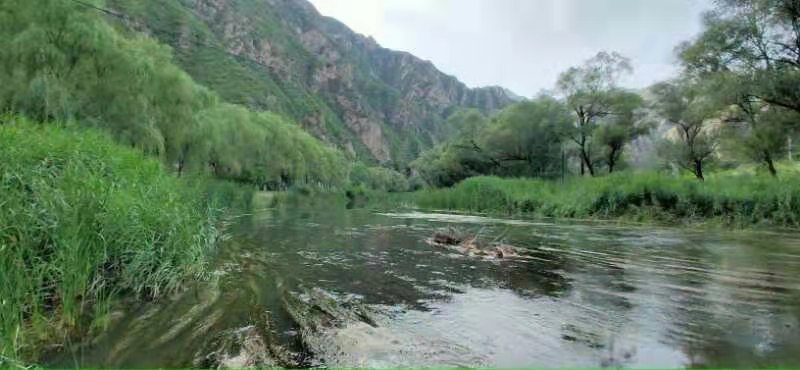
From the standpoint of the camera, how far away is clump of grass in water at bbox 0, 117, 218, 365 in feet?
16.6

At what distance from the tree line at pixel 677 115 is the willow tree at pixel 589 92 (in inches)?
3.8

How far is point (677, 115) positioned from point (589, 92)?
7851 millimetres

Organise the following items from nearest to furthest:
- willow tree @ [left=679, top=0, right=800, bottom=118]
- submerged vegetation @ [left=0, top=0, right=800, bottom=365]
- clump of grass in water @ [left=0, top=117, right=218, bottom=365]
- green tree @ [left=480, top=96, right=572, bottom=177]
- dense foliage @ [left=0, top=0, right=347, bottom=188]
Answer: clump of grass in water @ [left=0, top=117, right=218, bottom=365] < submerged vegetation @ [left=0, top=0, right=800, bottom=365] < dense foliage @ [left=0, top=0, right=347, bottom=188] < willow tree @ [left=679, top=0, right=800, bottom=118] < green tree @ [left=480, top=96, right=572, bottom=177]

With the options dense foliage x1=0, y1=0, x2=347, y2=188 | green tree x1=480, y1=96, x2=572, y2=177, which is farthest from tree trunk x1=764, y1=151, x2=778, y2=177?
dense foliage x1=0, y1=0, x2=347, y2=188

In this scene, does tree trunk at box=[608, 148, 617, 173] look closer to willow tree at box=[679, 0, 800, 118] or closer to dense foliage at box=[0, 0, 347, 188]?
willow tree at box=[679, 0, 800, 118]

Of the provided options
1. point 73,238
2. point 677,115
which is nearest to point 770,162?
point 677,115

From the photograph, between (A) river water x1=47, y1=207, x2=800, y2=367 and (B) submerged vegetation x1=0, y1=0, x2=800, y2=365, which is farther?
(B) submerged vegetation x1=0, y1=0, x2=800, y2=365

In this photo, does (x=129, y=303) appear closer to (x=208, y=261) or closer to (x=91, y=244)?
(x=91, y=244)

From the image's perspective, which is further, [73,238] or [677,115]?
[677,115]

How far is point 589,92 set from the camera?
47.7m

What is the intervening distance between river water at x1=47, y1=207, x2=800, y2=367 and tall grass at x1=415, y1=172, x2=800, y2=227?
9519 millimetres

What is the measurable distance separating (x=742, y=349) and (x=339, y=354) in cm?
436

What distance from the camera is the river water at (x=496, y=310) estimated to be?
17.2 feet

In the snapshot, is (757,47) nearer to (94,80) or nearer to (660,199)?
(660,199)
